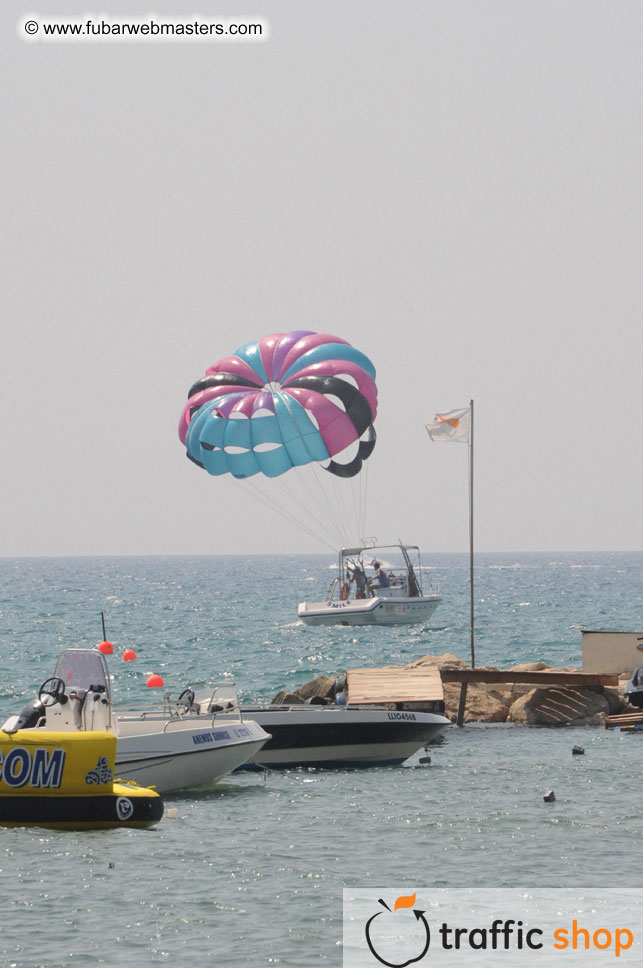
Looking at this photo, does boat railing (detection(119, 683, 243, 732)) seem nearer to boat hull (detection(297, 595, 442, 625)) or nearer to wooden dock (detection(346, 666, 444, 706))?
wooden dock (detection(346, 666, 444, 706))

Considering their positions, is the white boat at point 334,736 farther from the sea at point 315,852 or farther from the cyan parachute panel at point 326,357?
the cyan parachute panel at point 326,357

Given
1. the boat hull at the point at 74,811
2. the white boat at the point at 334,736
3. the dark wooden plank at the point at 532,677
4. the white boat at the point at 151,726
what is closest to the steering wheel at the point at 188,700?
the white boat at the point at 151,726

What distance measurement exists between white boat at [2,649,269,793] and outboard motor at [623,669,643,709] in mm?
12869

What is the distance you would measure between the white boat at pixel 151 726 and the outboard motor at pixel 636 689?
12869mm

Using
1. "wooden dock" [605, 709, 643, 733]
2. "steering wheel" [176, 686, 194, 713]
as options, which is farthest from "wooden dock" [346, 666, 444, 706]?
"wooden dock" [605, 709, 643, 733]

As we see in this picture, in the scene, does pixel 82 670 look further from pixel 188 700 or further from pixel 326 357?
pixel 326 357

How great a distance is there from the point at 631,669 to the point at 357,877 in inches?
833

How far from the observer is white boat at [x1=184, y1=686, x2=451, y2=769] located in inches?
1109

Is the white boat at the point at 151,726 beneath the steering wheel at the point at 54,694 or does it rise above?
beneath

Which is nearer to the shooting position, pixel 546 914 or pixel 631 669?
pixel 546 914

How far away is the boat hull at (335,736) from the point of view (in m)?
28.2

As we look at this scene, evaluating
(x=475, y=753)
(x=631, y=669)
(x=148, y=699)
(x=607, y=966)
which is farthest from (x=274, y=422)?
(x=607, y=966)

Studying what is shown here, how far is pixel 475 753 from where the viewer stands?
30.7m

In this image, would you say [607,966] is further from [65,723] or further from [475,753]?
[475,753]
